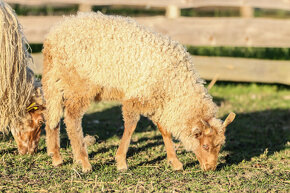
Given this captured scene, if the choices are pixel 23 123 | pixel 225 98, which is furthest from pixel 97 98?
pixel 225 98

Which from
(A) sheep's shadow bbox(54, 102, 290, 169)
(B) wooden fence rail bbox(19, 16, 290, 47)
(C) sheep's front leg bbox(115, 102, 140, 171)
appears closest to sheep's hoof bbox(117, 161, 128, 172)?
(C) sheep's front leg bbox(115, 102, 140, 171)

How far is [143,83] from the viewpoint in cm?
529

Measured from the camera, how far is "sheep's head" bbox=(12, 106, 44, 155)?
19.2ft

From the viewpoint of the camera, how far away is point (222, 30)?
1024cm

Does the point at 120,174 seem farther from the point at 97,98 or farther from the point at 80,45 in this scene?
the point at 80,45

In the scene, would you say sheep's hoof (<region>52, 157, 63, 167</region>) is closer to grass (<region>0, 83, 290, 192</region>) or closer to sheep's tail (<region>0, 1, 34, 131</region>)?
grass (<region>0, 83, 290, 192</region>)

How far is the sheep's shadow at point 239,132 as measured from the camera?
6.46 meters

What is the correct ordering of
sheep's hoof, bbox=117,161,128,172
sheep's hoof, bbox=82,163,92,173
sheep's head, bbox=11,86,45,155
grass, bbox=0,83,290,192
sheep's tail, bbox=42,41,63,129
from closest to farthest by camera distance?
grass, bbox=0,83,290,192 → sheep's hoof, bbox=82,163,92,173 → sheep's hoof, bbox=117,161,128,172 → sheep's tail, bbox=42,41,63,129 → sheep's head, bbox=11,86,45,155

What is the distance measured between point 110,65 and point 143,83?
1.46 ft

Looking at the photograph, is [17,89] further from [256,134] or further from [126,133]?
[256,134]

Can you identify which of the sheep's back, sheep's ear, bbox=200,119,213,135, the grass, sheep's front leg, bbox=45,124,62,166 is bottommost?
the grass

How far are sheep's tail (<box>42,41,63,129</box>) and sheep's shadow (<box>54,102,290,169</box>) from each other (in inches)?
31.0

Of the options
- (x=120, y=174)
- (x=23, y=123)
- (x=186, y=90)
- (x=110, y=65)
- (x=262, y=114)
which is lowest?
(x=262, y=114)

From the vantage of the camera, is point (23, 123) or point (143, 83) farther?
point (23, 123)
